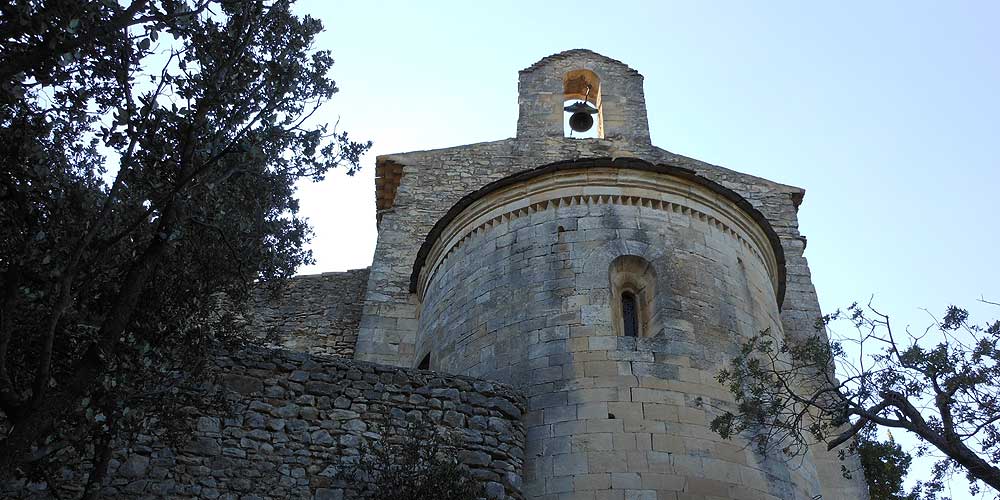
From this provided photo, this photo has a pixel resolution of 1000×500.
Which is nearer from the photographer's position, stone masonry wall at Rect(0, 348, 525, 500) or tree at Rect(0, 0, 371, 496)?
tree at Rect(0, 0, 371, 496)

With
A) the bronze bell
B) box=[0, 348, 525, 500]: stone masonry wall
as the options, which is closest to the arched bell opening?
the bronze bell

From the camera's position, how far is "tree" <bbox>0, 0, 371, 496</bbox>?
5430 mm

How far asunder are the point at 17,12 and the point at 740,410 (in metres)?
6.53

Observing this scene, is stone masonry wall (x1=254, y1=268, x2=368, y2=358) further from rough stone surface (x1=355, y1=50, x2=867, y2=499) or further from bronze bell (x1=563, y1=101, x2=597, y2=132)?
bronze bell (x1=563, y1=101, x2=597, y2=132)

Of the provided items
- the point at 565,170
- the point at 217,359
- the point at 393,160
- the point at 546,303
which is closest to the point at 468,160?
the point at 393,160

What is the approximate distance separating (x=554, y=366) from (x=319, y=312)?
6830 mm

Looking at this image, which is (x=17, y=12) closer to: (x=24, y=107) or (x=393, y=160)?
(x=24, y=107)

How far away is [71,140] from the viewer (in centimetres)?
641

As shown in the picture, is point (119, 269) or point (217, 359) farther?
point (217, 359)

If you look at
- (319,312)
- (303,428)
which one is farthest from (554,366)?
(319,312)

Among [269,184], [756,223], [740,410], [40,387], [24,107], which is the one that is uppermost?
[756,223]

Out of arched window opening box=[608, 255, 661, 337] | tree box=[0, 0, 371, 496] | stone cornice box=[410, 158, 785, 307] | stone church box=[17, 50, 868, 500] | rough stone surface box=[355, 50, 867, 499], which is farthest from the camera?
stone cornice box=[410, 158, 785, 307]

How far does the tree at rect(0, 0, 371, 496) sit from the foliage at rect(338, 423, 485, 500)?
5.41 feet

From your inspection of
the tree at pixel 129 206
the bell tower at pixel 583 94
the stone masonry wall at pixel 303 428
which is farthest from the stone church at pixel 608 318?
the bell tower at pixel 583 94
